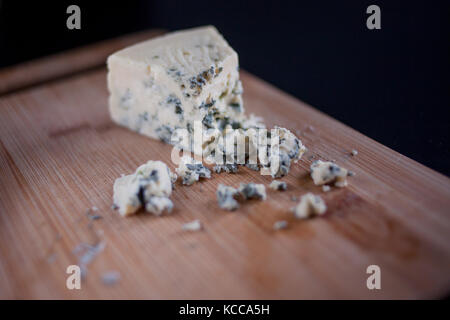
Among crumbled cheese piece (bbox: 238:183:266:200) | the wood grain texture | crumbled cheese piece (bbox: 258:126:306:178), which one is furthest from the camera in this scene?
the wood grain texture

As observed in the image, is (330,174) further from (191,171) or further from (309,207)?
(191,171)

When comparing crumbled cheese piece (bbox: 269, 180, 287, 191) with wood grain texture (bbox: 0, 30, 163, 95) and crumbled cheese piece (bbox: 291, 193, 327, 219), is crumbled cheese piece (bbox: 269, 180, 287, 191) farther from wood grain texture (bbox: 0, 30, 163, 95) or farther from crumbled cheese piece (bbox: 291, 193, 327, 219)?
wood grain texture (bbox: 0, 30, 163, 95)

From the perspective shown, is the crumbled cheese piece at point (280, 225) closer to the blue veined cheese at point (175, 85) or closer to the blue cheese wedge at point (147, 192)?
the blue cheese wedge at point (147, 192)

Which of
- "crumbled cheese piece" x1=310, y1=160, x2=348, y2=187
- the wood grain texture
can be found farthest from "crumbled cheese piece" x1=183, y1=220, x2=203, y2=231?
the wood grain texture

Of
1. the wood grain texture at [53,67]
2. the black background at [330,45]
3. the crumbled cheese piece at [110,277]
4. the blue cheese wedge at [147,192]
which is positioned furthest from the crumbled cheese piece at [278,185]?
the wood grain texture at [53,67]

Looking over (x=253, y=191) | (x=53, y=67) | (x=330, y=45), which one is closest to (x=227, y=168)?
(x=253, y=191)

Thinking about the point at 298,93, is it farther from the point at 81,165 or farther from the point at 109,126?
the point at 81,165
